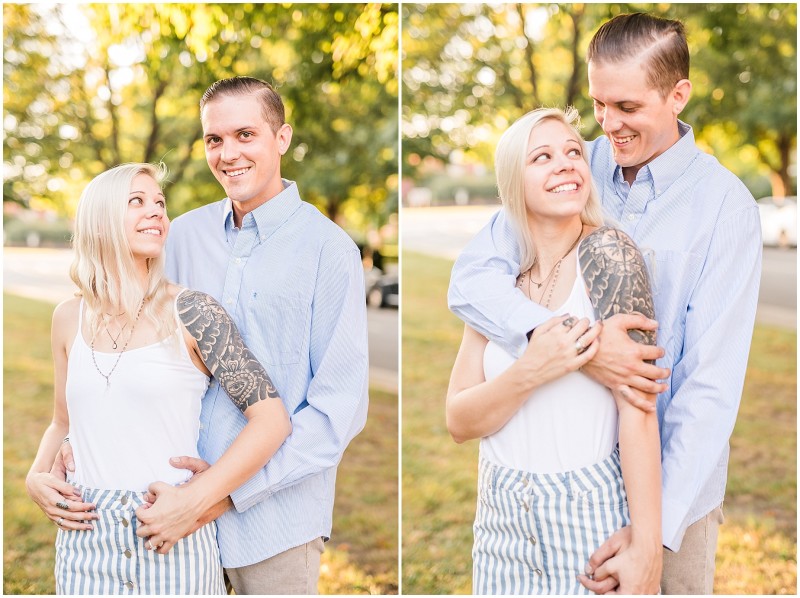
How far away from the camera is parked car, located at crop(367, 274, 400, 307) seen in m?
9.24

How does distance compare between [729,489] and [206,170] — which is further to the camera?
[206,170]

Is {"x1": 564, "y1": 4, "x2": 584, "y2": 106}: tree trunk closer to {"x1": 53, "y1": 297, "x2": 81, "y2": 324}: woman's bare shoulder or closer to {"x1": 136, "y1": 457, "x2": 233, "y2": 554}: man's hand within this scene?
{"x1": 53, "y1": 297, "x2": 81, "y2": 324}: woman's bare shoulder

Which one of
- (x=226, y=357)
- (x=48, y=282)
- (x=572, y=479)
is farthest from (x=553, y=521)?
(x=48, y=282)

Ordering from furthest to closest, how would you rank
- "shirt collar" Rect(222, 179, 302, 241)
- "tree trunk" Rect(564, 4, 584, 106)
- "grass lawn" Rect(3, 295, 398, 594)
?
"tree trunk" Rect(564, 4, 584, 106) < "grass lawn" Rect(3, 295, 398, 594) < "shirt collar" Rect(222, 179, 302, 241)

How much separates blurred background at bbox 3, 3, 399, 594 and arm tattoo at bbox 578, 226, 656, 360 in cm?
329

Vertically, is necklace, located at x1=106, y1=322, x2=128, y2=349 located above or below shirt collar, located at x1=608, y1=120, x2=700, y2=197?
below

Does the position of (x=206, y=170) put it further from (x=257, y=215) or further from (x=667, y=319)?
(x=667, y=319)

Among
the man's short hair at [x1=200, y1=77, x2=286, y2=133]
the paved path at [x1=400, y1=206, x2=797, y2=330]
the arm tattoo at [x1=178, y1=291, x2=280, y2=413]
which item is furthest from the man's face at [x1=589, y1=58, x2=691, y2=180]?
the paved path at [x1=400, y1=206, x2=797, y2=330]

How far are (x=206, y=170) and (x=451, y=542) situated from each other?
11.1 ft

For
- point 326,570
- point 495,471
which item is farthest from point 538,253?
point 326,570

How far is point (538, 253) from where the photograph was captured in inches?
83.4

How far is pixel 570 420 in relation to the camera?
6.51ft

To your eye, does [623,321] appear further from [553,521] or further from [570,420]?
[553,521]

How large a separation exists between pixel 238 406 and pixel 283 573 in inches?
19.7
